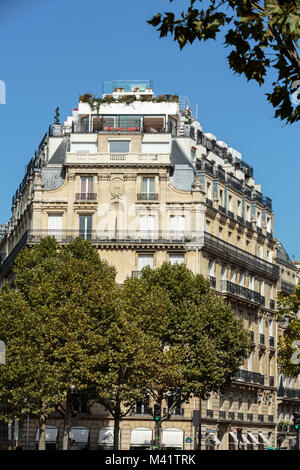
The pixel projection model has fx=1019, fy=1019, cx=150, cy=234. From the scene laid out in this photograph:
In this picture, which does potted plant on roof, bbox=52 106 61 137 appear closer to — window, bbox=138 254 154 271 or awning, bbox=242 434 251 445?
window, bbox=138 254 154 271

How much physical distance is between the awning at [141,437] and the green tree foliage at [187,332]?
6.76 meters

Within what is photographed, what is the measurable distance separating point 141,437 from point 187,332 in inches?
487

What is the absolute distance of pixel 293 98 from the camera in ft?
54.5

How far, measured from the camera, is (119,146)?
3221 inches

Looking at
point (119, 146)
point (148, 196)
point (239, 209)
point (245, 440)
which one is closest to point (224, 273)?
point (239, 209)

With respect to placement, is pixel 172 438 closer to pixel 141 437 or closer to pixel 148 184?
pixel 141 437

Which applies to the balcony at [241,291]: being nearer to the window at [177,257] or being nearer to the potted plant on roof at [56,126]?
the window at [177,257]

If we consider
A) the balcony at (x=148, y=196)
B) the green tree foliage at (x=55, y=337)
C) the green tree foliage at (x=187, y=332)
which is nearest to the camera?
the green tree foliage at (x=55, y=337)

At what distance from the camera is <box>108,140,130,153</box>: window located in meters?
81.8

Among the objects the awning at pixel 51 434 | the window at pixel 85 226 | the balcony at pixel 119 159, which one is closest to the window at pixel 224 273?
the balcony at pixel 119 159

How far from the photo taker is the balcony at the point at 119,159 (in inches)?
3174

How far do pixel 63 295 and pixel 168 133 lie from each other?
83.4 ft

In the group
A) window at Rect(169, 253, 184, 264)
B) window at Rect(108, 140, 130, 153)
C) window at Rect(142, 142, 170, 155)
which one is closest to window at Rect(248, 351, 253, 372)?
window at Rect(169, 253, 184, 264)

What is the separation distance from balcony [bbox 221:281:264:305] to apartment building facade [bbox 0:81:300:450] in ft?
0.35
